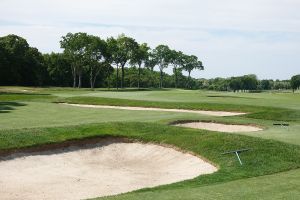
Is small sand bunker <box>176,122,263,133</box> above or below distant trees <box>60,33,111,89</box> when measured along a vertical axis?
below

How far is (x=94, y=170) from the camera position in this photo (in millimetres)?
18078

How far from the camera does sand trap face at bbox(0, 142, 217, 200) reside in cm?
1475

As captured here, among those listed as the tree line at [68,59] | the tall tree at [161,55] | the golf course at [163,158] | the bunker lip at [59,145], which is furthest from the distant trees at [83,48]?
the bunker lip at [59,145]

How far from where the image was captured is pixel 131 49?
117 metres

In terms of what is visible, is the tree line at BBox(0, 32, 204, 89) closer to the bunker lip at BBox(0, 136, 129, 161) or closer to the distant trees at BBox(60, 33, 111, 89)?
Result: the distant trees at BBox(60, 33, 111, 89)

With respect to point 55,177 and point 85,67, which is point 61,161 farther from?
point 85,67

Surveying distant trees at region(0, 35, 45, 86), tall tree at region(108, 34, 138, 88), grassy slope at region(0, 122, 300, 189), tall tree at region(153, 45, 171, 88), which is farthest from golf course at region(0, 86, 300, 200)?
tall tree at region(153, 45, 171, 88)

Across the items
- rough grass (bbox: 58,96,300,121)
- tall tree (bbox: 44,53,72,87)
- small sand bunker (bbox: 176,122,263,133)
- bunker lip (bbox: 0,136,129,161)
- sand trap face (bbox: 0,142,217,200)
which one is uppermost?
tall tree (bbox: 44,53,72,87)

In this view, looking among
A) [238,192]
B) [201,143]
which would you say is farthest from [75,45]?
[238,192]

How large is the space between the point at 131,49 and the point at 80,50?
15166 mm

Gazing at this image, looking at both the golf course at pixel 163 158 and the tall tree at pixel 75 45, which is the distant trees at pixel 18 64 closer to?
the tall tree at pixel 75 45

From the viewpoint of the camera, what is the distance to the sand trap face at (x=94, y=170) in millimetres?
14750

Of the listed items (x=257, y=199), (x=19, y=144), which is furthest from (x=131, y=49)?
(x=257, y=199)

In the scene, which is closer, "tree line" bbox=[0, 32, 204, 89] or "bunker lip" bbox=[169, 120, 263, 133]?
"bunker lip" bbox=[169, 120, 263, 133]
